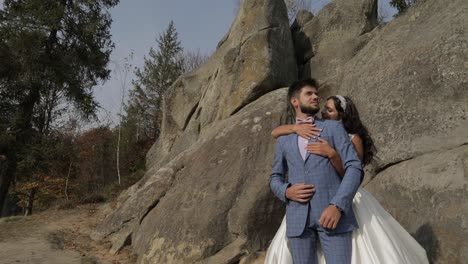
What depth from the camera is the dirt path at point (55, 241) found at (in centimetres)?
820

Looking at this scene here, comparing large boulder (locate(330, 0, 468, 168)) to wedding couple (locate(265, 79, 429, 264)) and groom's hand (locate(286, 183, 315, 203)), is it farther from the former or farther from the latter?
groom's hand (locate(286, 183, 315, 203))

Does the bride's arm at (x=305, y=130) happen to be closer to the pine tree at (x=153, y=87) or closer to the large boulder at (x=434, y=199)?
the large boulder at (x=434, y=199)

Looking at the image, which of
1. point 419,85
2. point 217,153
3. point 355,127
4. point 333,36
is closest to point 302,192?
point 355,127

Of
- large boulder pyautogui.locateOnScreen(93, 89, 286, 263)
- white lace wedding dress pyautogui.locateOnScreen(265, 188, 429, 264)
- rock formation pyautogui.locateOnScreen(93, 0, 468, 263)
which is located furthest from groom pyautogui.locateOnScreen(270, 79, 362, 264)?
large boulder pyautogui.locateOnScreen(93, 89, 286, 263)

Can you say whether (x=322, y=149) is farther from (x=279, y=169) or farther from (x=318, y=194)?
(x=279, y=169)

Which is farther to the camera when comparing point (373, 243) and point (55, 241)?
point (55, 241)

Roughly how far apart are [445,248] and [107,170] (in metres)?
24.9

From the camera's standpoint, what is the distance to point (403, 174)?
223 inches

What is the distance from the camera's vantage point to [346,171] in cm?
308

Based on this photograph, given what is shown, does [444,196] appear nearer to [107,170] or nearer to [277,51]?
[277,51]

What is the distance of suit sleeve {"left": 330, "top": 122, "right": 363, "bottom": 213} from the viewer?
2965 millimetres

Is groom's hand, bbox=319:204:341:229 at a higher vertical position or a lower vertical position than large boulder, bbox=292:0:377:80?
lower

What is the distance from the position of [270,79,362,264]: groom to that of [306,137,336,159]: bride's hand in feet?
0.14

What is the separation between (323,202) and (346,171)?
0.90 feet
